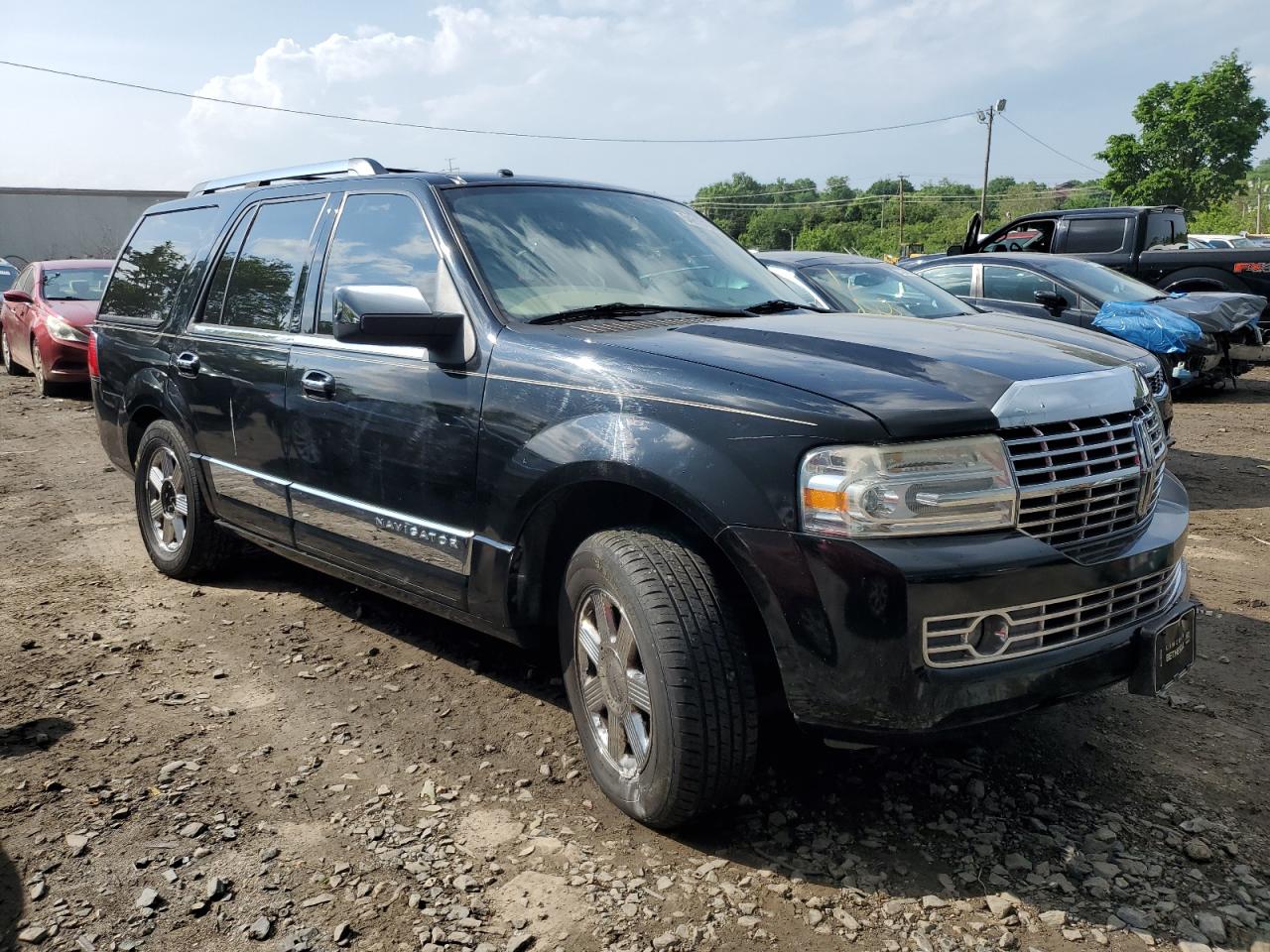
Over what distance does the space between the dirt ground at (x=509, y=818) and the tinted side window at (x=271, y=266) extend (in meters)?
1.35

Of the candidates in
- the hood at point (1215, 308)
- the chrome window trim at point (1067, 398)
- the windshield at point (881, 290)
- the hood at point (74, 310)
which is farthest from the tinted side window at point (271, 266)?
the hood at point (1215, 308)

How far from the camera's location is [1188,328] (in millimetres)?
9320

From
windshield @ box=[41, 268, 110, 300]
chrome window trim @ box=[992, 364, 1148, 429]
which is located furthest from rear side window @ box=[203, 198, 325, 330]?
windshield @ box=[41, 268, 110, 300]

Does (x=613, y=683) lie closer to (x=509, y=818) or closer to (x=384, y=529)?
(x=509, y=818)

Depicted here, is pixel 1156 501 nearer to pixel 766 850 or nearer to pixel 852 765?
pixel 852 765

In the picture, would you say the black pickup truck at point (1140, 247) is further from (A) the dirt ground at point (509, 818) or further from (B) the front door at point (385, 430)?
(B) the front door at point (385, 430)

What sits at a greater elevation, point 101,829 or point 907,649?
point 907,649

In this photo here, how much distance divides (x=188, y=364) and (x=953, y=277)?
7.91 m

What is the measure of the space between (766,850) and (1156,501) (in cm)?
150

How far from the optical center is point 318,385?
12.4ft

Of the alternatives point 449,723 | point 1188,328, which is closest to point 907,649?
point 449,723

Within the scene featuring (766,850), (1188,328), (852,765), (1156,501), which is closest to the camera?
(766,850)

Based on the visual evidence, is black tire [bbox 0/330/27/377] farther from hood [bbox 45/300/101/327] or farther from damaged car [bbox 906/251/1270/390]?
damaged car [bbox 906/251/1270/390]

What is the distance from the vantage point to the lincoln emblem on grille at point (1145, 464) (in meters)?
2.79
